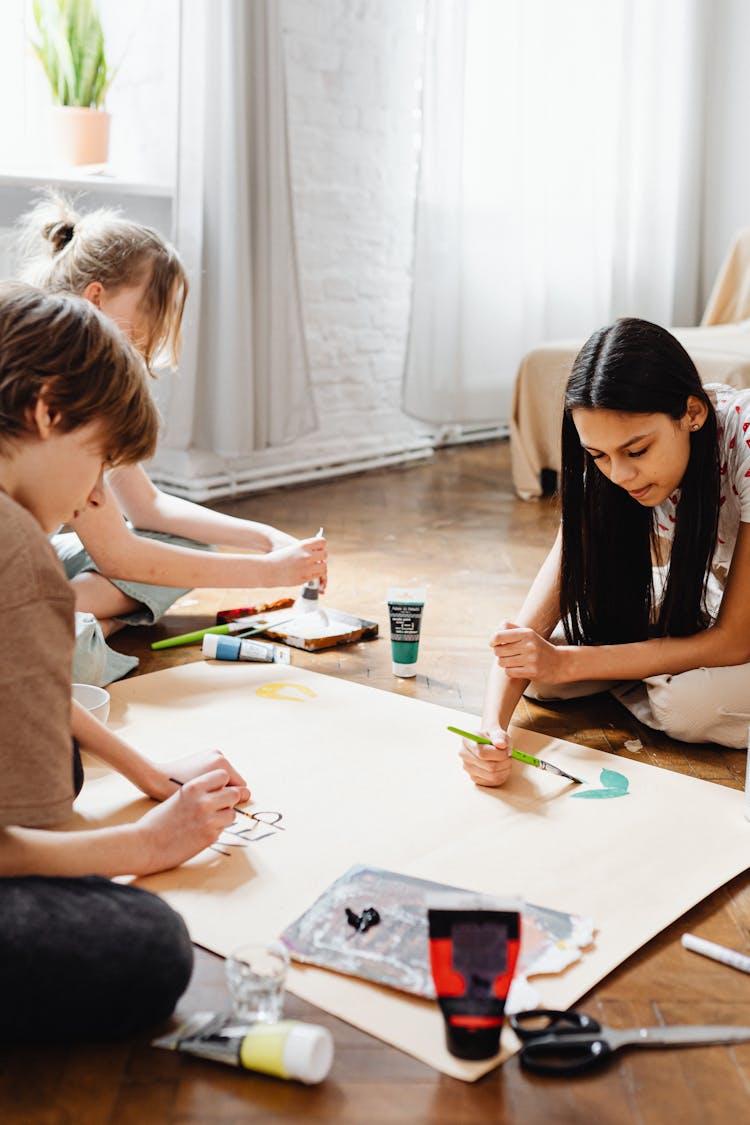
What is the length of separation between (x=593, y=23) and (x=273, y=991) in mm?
4806

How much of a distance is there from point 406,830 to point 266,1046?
51 cm

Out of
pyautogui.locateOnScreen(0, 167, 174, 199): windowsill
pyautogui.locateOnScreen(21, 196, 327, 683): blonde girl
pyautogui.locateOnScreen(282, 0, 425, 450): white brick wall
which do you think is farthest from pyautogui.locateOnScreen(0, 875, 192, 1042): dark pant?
pyautogui.locateOnScreen(282, 0, 425, 450): white brick wall

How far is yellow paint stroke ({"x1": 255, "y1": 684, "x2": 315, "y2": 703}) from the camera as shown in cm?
210

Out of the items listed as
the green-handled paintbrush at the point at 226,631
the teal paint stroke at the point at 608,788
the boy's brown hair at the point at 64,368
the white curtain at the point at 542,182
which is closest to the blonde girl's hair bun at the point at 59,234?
the green-handled paintbrush at the point at 226,631

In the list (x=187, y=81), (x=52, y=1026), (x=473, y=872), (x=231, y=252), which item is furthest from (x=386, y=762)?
(x=187, y=81)

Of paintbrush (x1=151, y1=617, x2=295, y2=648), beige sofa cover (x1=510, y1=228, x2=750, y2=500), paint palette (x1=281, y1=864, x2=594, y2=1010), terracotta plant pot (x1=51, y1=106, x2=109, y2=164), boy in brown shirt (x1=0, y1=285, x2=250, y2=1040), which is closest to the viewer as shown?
boy in brown shirt (x1=0, y1=285, x2=250, y2=1040)

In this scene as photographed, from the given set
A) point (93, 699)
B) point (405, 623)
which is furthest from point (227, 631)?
point (93, 699)

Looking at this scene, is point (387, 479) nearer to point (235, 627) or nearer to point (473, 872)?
point (235, 627)

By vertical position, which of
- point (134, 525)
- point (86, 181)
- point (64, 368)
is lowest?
point (134, 525)

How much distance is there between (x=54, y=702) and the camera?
106 centimetres

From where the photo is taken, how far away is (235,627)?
8.13 feet

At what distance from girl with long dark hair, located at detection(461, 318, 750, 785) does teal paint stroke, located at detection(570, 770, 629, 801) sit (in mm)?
116

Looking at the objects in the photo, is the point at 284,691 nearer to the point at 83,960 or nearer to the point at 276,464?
the point at 83,960

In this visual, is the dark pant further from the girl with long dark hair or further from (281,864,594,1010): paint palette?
the girl with long dark hair
